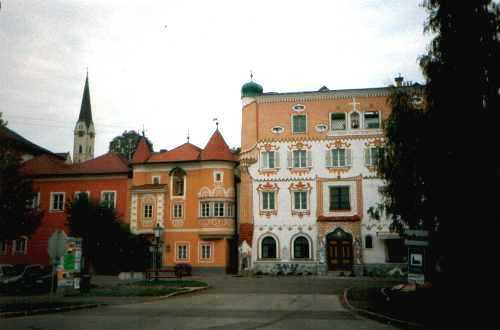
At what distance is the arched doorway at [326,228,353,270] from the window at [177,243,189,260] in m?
12.0

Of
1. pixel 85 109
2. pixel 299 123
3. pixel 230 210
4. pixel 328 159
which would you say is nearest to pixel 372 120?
pixel 328 159

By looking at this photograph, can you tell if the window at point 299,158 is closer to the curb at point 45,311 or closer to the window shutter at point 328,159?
the window shutter at point 328,159

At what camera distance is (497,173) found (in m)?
18.8

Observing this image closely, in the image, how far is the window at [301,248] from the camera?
4388cm

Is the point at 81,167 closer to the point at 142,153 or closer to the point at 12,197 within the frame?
the point at 142,153

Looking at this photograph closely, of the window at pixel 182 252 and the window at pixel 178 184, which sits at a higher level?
the window at pixel 178 184

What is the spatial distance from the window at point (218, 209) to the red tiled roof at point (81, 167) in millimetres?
9515

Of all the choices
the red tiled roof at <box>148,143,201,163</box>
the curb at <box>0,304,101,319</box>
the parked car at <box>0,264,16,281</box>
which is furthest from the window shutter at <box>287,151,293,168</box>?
the curb at <box>0,304,101,319</box>

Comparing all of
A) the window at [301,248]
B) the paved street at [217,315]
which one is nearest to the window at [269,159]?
the window at [301,248]

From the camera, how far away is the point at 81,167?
5091 cm

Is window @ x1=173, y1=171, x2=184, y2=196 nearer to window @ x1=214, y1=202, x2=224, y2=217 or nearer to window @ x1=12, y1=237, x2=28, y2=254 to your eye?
window @ x1=214, y1=202, x2=224, y2=217

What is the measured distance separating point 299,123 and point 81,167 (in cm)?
2120

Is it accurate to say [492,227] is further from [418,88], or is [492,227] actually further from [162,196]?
[162,196]

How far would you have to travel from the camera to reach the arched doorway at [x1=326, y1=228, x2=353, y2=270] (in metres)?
43.1
